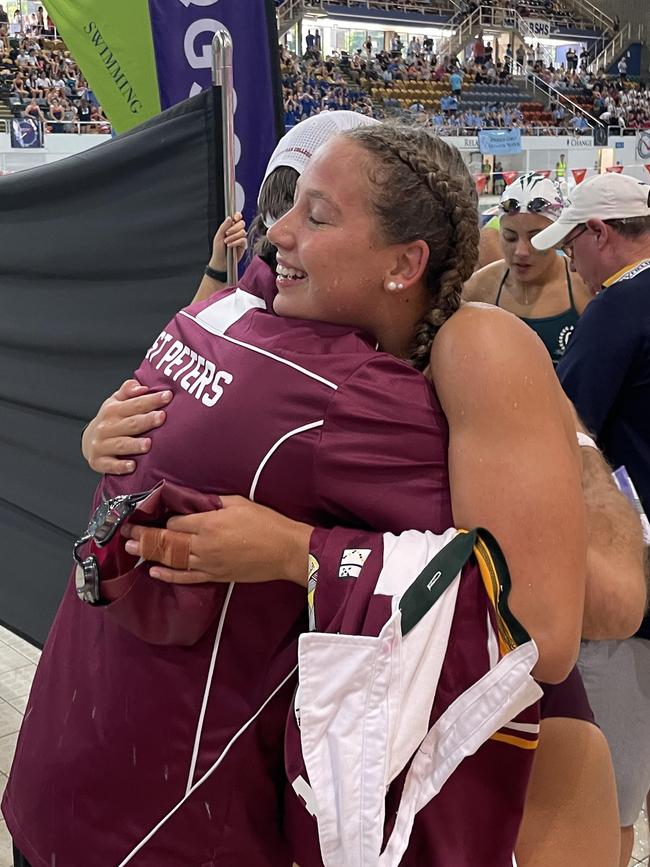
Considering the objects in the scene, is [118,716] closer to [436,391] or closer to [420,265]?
[436,391]

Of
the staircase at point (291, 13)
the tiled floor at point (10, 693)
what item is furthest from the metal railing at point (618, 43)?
the tiled floor at point (10, 693)

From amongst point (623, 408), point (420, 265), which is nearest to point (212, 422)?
point (420, 265)

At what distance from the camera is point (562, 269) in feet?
10.5

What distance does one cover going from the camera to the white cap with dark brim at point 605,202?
2.23 metres

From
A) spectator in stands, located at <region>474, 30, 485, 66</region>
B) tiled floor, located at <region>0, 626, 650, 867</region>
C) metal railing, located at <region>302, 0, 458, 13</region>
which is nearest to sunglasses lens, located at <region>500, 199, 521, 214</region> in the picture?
tiled floor, located at <region>0, 626, 650, 867</region>

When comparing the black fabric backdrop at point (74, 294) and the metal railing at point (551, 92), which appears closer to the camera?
the black fabric backdrop at point (74, 294)

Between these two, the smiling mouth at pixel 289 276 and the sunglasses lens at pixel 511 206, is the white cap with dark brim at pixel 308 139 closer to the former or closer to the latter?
the smiling mouth at pixel 289 276

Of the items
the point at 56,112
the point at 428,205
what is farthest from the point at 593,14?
the point at 428,205

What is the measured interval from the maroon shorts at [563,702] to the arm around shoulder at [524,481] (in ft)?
0.73

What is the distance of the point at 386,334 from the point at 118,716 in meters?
0.55

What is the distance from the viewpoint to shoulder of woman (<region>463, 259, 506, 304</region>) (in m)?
3.38

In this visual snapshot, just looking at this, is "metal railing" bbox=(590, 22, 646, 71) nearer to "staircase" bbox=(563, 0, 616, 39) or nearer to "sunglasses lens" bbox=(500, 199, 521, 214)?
"staircase" bbox=(563, 0, 616, 39)

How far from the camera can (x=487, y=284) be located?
135 inches

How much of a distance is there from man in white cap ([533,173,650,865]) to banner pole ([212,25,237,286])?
83cm
